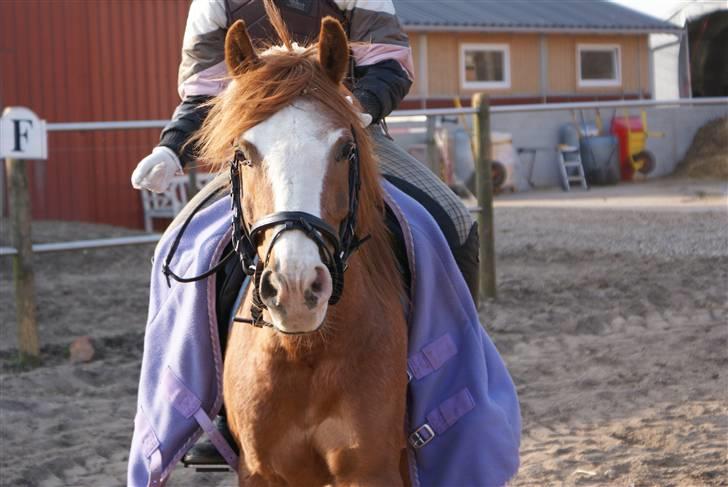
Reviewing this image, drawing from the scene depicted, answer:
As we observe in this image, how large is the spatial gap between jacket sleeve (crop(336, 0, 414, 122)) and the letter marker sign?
3864 millimetres

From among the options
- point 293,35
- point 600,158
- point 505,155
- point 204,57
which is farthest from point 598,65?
point 204,57

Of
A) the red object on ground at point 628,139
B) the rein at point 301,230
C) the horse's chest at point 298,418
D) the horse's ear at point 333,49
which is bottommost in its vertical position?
the horse's chest at point 298,418

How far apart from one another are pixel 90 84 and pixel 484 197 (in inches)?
Result: 269

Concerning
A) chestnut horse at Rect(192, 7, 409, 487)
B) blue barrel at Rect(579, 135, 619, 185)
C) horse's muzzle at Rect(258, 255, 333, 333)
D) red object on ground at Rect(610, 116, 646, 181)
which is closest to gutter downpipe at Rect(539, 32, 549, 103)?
red object on ground at Rect(610, 116, 646, 181)

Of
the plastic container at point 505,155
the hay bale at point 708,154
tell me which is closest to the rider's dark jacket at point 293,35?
the hay bale at point 708,154

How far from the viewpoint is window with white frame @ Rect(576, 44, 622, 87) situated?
950 inches

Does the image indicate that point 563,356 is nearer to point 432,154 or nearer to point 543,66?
point 432,154

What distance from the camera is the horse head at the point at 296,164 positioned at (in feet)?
7.71

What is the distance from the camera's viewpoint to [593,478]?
4.45 metres

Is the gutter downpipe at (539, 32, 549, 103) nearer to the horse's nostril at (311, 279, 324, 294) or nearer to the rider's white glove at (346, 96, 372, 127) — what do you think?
the rider's white glove at (346, 96, 372, 127)

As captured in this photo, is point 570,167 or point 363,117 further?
point 570,167

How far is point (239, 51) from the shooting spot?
279cm

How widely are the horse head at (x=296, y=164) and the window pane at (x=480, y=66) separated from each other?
1997 cm

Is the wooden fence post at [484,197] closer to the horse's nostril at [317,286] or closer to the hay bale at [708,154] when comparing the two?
the horse's nostril at [317,286]
